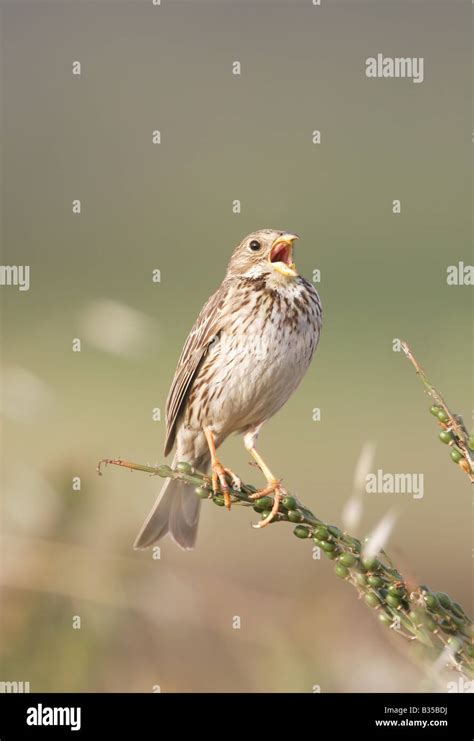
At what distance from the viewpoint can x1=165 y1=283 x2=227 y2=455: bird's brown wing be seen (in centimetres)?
448

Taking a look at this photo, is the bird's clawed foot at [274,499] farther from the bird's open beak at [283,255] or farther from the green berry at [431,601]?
the bird's open beak at [283,255]

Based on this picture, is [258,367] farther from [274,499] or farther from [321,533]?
[321,533]

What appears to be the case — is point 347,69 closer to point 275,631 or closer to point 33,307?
point 33,307

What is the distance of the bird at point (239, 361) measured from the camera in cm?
428

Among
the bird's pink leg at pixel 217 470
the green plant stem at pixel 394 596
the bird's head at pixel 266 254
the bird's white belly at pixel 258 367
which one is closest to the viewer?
the green plant stem at pixel 394 596

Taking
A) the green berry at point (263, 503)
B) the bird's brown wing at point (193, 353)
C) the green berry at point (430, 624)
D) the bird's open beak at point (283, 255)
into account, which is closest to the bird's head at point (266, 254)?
the bird's open beak at point (283, 255)

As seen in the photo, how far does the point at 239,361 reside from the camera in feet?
14.1

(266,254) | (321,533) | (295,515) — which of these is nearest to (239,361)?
(266,254)

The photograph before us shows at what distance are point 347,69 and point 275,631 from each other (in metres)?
9.35

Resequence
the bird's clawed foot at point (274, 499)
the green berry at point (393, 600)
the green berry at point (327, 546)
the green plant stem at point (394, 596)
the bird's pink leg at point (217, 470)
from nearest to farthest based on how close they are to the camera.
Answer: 1. the green plant stem at point (394, 596)
2. the green berry at point (393, 600)
3. the green berry at point (327, 546)
4. the bird's clawed foot at point (274, 499)
5. the bird's pink leg at point (217, 470)

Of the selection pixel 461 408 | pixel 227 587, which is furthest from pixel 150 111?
pixel 227 587

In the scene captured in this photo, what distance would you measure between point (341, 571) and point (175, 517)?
229cm

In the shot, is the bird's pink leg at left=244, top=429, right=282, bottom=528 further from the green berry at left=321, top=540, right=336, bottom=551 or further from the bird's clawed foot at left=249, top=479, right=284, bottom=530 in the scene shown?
the green berry at left=321, top=540, right=336, bottom=551

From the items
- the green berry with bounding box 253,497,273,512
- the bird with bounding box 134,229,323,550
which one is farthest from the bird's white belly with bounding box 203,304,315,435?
the green berry with bounding box 253,497,273,512
